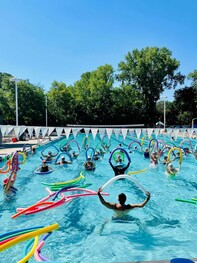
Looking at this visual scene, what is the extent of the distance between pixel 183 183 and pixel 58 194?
7.39 meters

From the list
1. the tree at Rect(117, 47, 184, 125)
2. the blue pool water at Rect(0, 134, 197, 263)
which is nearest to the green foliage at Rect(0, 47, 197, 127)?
the tree at Rect(117, 47, 184, 125)

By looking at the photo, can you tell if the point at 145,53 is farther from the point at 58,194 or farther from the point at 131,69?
the point at 58,194

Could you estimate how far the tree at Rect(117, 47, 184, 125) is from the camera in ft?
182

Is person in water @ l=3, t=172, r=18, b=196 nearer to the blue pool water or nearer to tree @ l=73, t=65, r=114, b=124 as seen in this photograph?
the blue pool water

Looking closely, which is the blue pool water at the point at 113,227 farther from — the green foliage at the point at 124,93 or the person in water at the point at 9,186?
the green foliage at the point at 124,93

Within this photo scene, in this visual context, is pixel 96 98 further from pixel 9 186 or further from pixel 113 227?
pixel 113 227

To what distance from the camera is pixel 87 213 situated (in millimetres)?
10117

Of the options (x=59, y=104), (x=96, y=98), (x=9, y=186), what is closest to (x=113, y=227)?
(x=9, y=186)

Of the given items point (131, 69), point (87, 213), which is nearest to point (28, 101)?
point (131, 69)

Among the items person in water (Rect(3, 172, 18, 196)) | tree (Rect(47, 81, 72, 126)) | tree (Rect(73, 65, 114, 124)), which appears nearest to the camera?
person in water (Rect(3, 172, 18, 196))

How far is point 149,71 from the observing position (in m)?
56.2

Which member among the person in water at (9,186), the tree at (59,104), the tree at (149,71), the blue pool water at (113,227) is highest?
the tree at (149,71)

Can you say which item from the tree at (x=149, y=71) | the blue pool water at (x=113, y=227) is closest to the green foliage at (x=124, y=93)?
the tree at (x=149, y=71)

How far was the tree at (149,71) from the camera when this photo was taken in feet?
182
